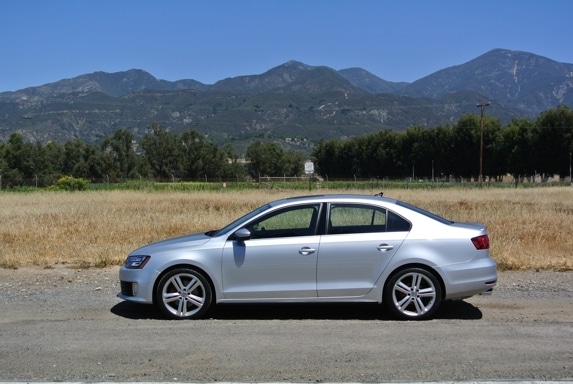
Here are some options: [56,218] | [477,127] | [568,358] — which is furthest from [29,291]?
[477,127]

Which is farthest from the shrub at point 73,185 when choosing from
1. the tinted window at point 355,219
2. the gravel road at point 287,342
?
the tinted window at point 355,219

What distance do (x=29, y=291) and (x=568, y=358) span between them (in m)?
8.29

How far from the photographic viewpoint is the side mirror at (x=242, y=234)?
8102mm

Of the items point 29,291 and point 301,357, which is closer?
point 301,357

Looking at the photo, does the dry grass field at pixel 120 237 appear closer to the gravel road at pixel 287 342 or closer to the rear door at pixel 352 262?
the gravel road at pixel 287 342

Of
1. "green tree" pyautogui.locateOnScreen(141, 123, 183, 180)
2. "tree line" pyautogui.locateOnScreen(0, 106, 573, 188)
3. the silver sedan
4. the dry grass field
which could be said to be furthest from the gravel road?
"green tree" pyautogui.locateOnScreen(141, 123, 183, 180)

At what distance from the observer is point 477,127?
89.6 metres

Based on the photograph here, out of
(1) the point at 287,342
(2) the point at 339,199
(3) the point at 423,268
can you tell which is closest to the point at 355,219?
(2) the point at 339,199

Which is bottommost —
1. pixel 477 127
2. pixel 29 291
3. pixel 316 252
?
pixel 29 291

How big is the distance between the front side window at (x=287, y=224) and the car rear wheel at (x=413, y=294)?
1.26 m

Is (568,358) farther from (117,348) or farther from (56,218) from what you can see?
(56,218)

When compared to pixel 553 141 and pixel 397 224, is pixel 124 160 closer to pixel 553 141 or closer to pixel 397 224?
pixel 553 141

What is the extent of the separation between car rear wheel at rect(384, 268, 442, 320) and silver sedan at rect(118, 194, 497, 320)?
13mm

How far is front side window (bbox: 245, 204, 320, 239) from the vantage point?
8312mm
